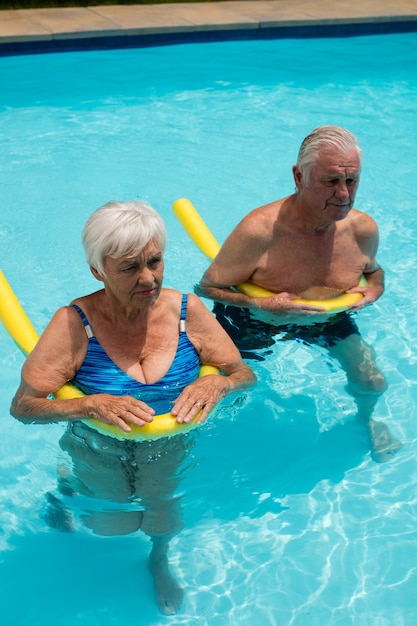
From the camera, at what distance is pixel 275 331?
13.2ft

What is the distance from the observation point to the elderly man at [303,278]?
3.90 metres

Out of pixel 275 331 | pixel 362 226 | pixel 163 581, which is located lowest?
pixel 163 581

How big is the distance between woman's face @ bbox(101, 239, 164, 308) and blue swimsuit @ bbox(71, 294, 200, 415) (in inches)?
8.1

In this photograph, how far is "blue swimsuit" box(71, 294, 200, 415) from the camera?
3080mm

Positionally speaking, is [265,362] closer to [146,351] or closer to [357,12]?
[146,351]

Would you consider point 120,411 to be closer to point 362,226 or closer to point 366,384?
point 366,384

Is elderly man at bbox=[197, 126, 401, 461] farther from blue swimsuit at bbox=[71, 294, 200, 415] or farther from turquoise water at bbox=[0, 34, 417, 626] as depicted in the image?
blue swimsuit at bbox=[71, 294, 200, 415]

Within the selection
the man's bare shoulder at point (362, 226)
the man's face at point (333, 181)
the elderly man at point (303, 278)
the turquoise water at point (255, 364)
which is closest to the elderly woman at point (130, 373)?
the turquoise water at point (255, 364)

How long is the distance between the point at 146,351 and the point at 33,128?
4.97m

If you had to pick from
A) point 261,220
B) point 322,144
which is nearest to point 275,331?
point 261,220

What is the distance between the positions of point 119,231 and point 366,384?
1662 mm

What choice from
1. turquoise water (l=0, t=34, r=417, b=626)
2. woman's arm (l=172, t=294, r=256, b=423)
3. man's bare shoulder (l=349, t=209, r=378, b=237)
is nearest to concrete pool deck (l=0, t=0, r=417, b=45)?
turquoise water (l=0, t=34, r=417, b=626)

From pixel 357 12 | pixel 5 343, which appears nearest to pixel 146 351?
pixel 5 343

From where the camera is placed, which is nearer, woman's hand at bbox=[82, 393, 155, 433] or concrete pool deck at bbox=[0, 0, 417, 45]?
woman's hand at bbox=[82, 393, 155, 433]
